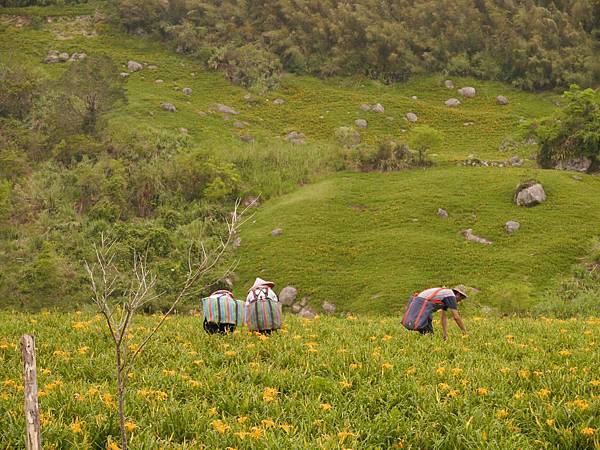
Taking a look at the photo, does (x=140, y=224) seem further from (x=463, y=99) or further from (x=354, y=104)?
(x=463, y=99)

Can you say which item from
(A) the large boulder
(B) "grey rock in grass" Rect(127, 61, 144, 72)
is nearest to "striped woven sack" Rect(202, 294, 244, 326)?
(A) the large boulder

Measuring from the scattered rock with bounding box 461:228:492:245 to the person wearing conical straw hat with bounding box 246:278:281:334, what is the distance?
25796 millimetres

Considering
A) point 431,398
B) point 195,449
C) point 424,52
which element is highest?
point 195,449

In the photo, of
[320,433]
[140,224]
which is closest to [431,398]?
[320,433]

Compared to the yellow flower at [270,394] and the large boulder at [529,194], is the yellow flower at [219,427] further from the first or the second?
the large boulder at [529,194]

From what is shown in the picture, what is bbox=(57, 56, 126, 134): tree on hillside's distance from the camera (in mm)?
51125

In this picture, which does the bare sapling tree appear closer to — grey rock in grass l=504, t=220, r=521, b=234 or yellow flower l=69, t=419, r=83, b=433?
yellow flower l=69, t=419, r=83, b=433

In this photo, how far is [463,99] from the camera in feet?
219

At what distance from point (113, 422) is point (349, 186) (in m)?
38.9

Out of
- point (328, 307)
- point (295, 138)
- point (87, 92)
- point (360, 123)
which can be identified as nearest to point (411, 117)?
point (360, 123)

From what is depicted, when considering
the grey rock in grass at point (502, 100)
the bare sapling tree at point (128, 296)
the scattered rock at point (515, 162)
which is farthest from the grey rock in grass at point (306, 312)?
the grey rock in grass at point (502, 100)

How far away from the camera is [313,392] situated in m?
8.20

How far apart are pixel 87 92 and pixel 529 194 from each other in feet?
129

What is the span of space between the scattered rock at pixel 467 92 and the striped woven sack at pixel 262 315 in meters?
61.0
